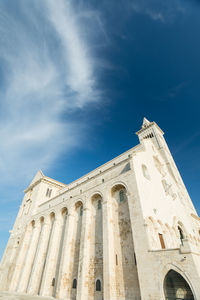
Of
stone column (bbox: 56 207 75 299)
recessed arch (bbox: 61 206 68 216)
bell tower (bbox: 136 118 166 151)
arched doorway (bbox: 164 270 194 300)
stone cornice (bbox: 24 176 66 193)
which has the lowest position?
arched doorway (bbox: 164 270 194 300)

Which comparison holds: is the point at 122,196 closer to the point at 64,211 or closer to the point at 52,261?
the point at 64,211

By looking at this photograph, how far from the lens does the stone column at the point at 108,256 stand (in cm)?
1162

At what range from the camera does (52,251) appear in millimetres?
19812

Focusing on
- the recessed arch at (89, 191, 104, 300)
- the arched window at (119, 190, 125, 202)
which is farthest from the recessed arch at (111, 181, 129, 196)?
the recessed arch at (89, 191, 104, 300)

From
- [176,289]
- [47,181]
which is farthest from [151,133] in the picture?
[176,289]

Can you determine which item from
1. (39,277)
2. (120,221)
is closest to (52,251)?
(39,277)

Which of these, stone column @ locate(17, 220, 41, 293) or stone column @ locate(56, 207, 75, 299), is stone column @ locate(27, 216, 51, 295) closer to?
stone column @ locate(17, 220, 41, 293)

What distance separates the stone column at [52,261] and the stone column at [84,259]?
6.50m

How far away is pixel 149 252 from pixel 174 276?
3.10 meters

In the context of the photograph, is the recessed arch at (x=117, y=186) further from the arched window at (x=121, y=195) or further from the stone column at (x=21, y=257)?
the stone column at (x=21, y=257)

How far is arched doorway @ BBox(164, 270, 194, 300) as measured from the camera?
987 cm

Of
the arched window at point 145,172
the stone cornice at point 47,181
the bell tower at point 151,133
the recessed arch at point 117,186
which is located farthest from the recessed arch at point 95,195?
the bell tower at point 151,133

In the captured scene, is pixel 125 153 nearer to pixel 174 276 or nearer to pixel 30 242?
pixel 174 276

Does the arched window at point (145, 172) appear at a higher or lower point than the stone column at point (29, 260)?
higher
